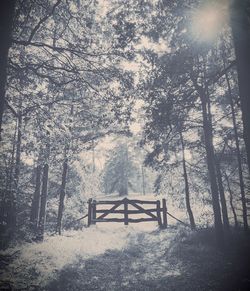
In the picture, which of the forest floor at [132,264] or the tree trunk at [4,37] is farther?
the forest floor at [132,264]

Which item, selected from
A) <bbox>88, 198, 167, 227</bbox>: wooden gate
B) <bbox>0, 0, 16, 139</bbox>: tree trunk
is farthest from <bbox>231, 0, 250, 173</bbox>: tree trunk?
<bbox>88, 198, 167, 227</bbox>: wooden gate

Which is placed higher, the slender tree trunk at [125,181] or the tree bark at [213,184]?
the slender tree trunk at [125,181]

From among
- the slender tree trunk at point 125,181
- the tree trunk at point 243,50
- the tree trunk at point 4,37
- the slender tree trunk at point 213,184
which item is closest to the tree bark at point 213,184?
the slender tree trunk at point 213,184

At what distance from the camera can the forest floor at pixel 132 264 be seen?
728 centimetres

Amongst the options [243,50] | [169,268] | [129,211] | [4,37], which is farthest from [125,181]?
[4,37]

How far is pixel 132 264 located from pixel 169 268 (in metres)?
1.48

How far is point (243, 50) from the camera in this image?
700 cm

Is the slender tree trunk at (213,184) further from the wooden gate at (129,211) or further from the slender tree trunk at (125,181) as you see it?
the slender tree trunk at (125,181)

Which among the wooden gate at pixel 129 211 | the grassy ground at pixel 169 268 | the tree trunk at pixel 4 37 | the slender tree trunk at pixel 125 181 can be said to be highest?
the slender tree trunk at pixel 125 181

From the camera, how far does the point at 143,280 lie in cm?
807

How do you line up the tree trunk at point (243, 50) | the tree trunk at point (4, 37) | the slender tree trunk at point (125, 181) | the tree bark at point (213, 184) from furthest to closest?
the slender tree trunk at point (125, 181) → the tree bark at point (213, 184) → the tree trunk at point (243, 50) → the tree trunk at point (4, 37)

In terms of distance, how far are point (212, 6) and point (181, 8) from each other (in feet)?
4.04

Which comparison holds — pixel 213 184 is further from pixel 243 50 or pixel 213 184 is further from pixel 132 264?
pixel 243 50

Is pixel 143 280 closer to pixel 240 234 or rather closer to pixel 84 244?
pixel 84 244
